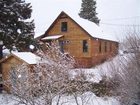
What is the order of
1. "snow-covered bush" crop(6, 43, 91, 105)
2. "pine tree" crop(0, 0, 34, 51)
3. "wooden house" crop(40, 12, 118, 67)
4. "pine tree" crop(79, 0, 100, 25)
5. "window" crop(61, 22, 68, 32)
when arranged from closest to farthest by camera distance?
"snow-covered bush" crop(6, 43, 91, 105) → "pine tree" crop(0, 0, 34, 51) → "wooden house" crop(40, 12, 118, 67) → "window" crop(61, 22, 68, 32) → "pine tree" crop(79, 0, 100, 25)

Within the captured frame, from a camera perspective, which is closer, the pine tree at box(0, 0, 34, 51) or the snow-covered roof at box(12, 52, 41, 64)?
the snow-covered roof at box(12, 52, 41, 64)

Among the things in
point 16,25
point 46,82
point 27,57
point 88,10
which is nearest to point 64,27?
point 16,25

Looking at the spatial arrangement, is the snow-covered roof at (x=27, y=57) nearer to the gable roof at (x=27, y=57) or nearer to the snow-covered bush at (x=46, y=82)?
the gable roof at (x=27, y=57)

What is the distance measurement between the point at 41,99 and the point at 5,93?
713cm

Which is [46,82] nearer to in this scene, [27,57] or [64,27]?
[27,57]

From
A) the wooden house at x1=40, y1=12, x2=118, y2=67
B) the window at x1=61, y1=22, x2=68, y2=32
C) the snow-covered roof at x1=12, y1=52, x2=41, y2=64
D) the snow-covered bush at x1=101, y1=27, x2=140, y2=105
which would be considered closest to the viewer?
the snow-covered bush at x1=101, y1=27, x2=140, y2=105

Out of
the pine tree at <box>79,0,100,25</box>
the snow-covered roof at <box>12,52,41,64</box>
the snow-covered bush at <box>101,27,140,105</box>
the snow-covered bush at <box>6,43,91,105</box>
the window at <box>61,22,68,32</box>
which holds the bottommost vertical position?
the snow-covered bush at <box>6,43,91,105</box>

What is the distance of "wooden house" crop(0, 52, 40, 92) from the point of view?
25.6 m

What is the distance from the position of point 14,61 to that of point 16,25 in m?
4.59

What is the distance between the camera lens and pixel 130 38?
43.0 ft

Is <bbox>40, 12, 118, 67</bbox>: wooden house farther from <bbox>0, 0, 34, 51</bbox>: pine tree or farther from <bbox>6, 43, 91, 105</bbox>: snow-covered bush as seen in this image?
<bbox>6, 43, 91, 105</bbox>: snow-covered bush

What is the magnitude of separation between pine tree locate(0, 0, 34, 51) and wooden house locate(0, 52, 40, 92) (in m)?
1.93

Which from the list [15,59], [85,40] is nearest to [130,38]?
[15,59]

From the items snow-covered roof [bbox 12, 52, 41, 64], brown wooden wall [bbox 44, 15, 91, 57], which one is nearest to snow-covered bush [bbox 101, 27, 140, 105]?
snow-covered roof [bbox 12, 52, 41, 64]
